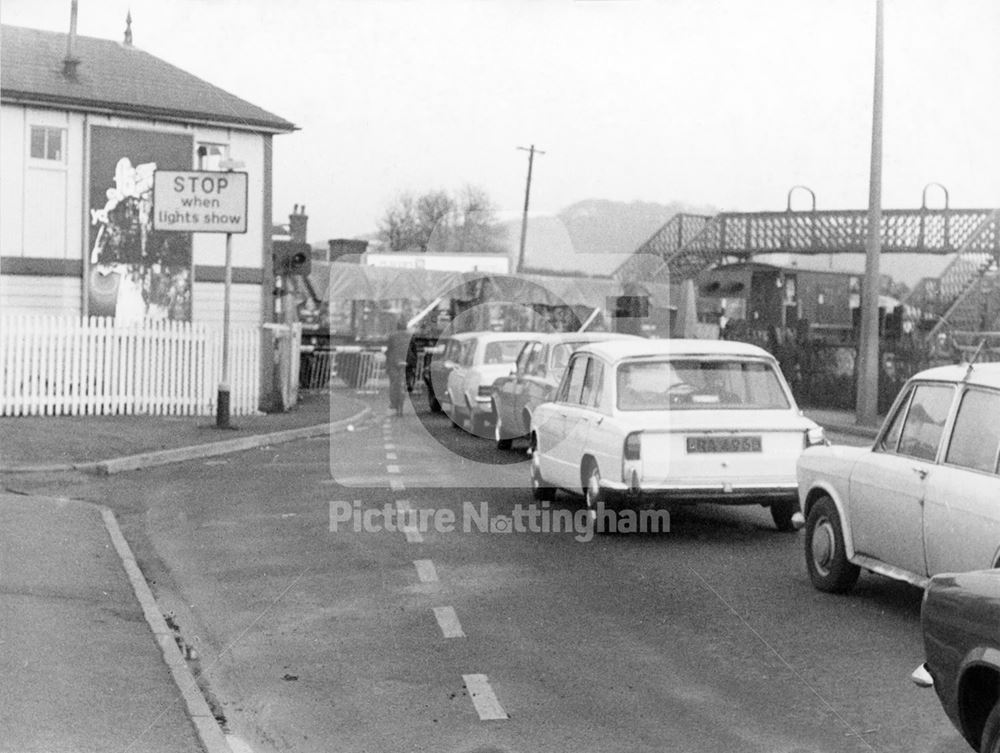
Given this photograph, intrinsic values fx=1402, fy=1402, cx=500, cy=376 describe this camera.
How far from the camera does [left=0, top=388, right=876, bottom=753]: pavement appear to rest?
5.91m

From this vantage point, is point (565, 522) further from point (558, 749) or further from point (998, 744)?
point (998, 744)

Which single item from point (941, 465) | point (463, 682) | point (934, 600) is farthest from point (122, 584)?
point (934, 600)

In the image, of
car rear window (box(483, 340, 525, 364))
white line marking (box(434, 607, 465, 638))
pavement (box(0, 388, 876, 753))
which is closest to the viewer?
pavement (box(0, 388, 876, 753))

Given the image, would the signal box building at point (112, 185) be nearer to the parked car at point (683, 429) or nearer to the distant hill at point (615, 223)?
the parked car at point (683, 429)

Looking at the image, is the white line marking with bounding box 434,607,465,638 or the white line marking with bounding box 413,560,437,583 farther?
the white line marking with bounding box 413,560,437,583

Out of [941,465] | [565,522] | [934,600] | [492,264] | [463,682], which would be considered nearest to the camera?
[934,600]

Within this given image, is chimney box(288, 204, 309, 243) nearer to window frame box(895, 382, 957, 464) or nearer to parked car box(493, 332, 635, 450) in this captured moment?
parked car box(493, 332, 635, 450)

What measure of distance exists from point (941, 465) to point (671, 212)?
40.2 metres

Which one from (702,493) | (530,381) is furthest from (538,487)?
(530,381)

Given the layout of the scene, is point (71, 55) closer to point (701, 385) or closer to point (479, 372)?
point (479, 372)

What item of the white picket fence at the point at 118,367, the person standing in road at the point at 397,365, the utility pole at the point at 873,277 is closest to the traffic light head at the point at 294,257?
the white picket fence at the point at 118,367

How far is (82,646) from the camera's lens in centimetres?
736

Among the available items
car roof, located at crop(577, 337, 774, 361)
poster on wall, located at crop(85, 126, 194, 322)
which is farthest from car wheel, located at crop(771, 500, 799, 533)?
poster on wall, located at crop(85, 126, 194, 322)

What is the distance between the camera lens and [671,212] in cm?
4756
